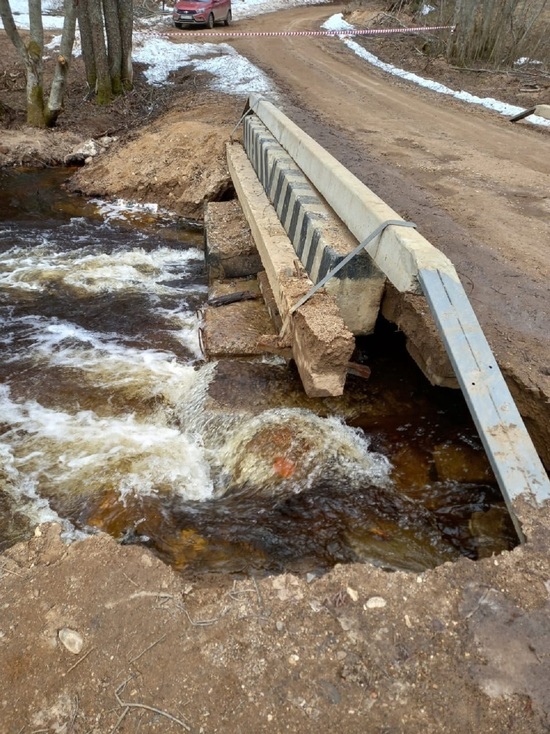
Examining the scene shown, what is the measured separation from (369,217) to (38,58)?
436 inches

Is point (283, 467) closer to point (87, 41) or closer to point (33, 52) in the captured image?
point (33, 52)

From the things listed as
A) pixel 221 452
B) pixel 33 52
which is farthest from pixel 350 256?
pixel 33 52

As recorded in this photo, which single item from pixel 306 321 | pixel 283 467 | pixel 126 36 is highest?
pixel 126 36

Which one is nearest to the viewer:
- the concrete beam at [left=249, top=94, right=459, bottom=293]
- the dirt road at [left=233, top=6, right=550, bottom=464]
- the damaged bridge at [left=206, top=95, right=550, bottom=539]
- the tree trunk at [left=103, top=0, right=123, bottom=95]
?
the damaged bridge at [left=206, top=95, right=550, bottom=539]

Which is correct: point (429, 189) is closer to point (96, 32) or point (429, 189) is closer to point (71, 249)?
point (71, 249)

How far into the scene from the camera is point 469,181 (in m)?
7.02

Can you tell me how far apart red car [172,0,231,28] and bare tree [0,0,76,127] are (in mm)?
11094

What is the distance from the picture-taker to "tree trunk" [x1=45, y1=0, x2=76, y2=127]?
11305 mm

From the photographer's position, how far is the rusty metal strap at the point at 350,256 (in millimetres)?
3985

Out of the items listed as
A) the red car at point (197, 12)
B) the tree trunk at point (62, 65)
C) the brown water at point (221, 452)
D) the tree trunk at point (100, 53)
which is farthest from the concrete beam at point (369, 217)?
the red car at point (197, 12)

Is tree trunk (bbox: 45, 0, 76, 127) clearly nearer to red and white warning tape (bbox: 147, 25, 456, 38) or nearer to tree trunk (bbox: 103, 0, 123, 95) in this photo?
tree trunk (bbox: 103, 0, 123, 95)

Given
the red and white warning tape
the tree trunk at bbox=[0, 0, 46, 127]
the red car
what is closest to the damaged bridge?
the tree trunk at bbox=[0, 0, 46, 127]

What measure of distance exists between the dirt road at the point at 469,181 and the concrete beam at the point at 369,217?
2.86 ft

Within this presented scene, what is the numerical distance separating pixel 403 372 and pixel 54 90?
11.1 meters
